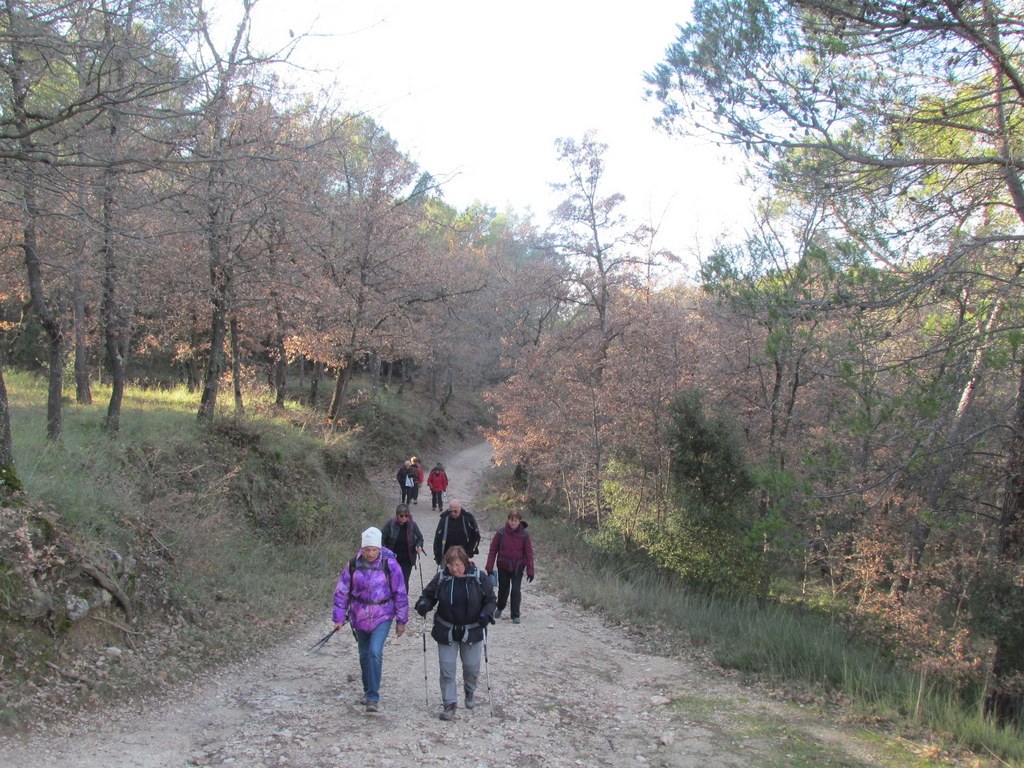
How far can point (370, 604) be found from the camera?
19.9 feet

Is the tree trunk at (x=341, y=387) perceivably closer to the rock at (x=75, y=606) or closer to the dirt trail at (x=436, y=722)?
the dirt trail at (x=436, y=722)

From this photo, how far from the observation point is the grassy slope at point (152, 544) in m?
5.95

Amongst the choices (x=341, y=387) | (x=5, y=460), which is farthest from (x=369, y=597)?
(x=341, y=387)

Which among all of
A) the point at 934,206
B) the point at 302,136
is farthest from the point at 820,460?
the point at 302,136

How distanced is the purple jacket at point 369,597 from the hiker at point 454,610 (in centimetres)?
25

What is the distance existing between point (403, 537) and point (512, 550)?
157 centimetres

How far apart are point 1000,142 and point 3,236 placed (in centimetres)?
1422

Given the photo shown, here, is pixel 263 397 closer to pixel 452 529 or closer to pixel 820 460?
pixel 452 529

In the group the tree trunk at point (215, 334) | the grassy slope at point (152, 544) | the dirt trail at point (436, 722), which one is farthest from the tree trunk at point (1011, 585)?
the tree trunk at point (215, 334)

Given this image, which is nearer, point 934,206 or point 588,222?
point 934,206

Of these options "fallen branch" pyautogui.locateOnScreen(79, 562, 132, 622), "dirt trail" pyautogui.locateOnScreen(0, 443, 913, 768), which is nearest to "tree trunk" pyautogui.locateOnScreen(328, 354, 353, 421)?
"dirt trail" pyautogui.locateOnScreen(0, 443, 913, 768)

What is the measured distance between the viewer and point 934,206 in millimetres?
7980

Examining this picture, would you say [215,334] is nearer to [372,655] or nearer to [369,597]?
[369,597]

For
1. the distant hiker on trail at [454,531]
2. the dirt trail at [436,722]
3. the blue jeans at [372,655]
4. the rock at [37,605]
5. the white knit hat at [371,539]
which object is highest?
the white knit hat at [371,539]
